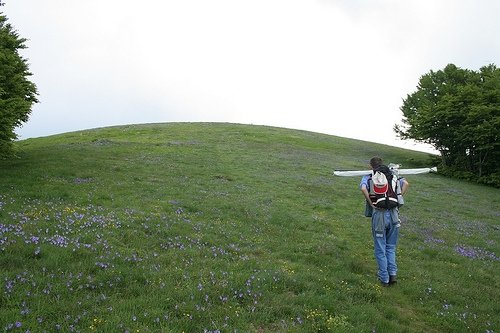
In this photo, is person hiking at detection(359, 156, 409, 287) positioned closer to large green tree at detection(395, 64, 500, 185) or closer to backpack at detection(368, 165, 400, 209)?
backpack at detection(368, 165, 400, 209)

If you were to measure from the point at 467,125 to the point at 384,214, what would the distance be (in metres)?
47.5

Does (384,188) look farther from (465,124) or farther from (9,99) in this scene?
(465,124)

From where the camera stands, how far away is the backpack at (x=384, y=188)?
11641mm

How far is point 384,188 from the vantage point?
459 inches

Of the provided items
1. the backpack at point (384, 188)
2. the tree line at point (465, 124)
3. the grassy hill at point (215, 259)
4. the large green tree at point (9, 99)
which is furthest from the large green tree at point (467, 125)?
the large green tree at point (9, 99)

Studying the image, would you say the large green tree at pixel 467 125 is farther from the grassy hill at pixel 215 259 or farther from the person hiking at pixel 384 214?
the person hiking at pixel 384 214

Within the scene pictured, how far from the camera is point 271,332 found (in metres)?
7.93

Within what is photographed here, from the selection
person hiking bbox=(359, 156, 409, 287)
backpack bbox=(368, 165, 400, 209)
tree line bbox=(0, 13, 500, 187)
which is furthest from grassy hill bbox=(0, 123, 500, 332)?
tree line bbox=(0, 13, 500, 187)

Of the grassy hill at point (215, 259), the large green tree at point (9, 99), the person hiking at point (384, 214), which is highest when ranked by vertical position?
the large green tree at point (9, 99)

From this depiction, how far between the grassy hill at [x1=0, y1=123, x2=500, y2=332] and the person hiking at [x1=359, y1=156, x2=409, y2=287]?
0.56 meters

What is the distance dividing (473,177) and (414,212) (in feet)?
102

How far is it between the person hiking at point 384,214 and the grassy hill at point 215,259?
558 millimetres

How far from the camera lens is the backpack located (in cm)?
1164

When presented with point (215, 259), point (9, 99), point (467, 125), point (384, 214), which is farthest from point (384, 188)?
point (467, 125)
